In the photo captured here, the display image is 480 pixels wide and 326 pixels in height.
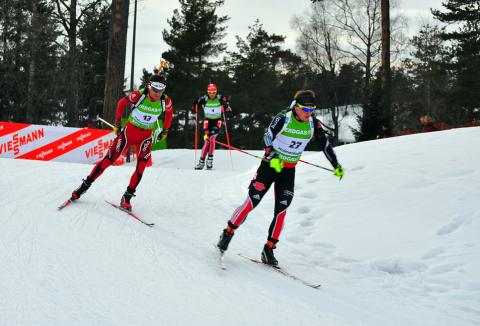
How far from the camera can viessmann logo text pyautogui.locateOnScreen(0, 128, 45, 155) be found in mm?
13523

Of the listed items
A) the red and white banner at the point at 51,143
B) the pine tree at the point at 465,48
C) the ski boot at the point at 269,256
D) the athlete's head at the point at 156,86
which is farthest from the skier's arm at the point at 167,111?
the pine tree at the point at 465,48

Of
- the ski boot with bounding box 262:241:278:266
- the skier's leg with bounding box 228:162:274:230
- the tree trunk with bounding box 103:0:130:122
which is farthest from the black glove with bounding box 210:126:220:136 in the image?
the ski boot with bounding box 262:241:278:266

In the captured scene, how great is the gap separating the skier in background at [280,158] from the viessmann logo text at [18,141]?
10.5 meters

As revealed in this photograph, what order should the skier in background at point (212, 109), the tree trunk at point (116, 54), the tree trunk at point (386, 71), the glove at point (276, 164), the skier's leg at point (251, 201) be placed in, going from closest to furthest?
1. the glove at point (276, 164)
2. the skier's leg at point (251, 201)
3. the skier in background at point (212, 109)
4. the tree trunk at point (116, 54)
5. the tree trunk at point (386, 71)

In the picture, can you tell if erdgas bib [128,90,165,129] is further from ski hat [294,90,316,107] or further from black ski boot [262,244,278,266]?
black ski boot [262,244,278,266]

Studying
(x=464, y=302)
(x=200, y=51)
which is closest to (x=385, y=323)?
(x=464, y=302)

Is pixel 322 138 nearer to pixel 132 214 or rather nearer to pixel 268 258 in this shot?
pixel 268 258

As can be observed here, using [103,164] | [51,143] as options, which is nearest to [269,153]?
[103,164]

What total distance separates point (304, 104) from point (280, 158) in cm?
66

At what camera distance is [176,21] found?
125 feet

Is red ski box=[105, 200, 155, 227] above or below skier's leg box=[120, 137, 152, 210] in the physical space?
below

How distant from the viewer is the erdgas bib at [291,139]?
5258mm

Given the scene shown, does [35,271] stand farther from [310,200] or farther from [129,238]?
[310,200]

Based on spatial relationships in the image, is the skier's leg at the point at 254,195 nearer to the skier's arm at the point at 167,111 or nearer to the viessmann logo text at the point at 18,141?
the skier's arm at the point at 167,111
